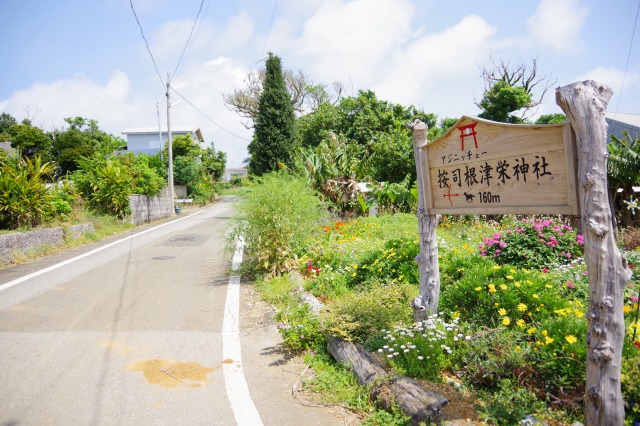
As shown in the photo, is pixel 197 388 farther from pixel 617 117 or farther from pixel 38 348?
pixel 617 117

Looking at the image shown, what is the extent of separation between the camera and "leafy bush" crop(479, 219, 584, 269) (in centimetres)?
597

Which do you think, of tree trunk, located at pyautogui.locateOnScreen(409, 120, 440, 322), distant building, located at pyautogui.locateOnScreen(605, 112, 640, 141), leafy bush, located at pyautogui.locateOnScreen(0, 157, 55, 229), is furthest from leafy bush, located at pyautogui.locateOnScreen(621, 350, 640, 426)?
distant building, located at pyautogui.locateOnScreen(605, 112, 640, 141)

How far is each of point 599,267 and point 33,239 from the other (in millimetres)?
12198

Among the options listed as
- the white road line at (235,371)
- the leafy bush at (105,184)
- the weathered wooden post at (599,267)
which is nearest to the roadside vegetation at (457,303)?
the weathered wooden post at (599,267)

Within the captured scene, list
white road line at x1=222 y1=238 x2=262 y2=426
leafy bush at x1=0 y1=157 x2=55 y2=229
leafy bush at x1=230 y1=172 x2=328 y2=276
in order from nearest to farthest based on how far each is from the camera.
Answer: white road line at x1=222 y1=238 x2=262 y2=426 < leafy bush at x1=230 y1=172 x2=328 y2=276 < leafy bush at x1=0 y1=157 x2=55 y2=229

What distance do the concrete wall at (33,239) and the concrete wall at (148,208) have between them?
4.62m

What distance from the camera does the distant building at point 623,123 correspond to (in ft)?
73.0

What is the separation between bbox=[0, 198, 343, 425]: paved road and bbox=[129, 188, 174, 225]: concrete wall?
9.29 m

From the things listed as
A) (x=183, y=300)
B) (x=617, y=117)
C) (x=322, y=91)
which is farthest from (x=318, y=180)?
(x=322, y=91)

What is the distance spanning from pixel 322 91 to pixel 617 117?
2362cm

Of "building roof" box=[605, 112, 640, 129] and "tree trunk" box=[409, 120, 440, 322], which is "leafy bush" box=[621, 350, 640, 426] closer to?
"tree trunk" box=[409, 120, 440, 322]

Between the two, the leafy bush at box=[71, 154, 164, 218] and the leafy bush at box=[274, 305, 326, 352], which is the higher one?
the leafy bush at box=[71, 154, 164, 218]

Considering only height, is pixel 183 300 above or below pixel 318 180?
below

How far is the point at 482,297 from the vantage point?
167 inches
